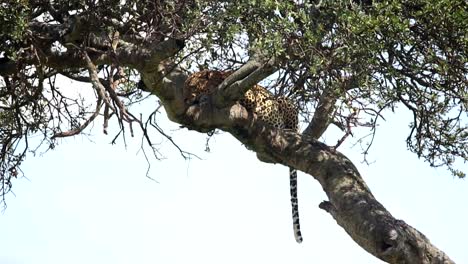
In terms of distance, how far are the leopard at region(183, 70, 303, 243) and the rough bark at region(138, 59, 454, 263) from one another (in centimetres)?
19

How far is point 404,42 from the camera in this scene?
24.4 feet

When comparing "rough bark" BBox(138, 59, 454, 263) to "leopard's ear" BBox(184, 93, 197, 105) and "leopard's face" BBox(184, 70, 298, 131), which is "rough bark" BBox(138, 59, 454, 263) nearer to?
"leopard's ear" BBox(184, 93, 197, 105)

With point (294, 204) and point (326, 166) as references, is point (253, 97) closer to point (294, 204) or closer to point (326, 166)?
point (326, 166)

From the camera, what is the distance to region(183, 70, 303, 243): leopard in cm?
951

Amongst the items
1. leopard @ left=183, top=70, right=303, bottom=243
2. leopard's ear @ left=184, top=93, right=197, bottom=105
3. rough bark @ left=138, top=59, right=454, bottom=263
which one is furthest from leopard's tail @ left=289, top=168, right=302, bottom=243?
leopard's ear @ left=184, top=93, right=197, bottom=105

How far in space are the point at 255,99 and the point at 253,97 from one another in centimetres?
6

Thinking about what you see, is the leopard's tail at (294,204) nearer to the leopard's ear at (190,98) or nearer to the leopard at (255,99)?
the leopard at (255,99)

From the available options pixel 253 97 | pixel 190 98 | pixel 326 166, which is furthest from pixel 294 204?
pixel 190 98

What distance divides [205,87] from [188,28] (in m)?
1.92

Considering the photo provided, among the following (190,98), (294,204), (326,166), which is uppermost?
(190,98)

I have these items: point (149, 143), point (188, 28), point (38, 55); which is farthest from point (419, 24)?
point (38, 55)

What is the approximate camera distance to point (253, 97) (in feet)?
32.3

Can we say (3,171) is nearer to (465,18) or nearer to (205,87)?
(205,87)

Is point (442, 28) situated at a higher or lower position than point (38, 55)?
lower
